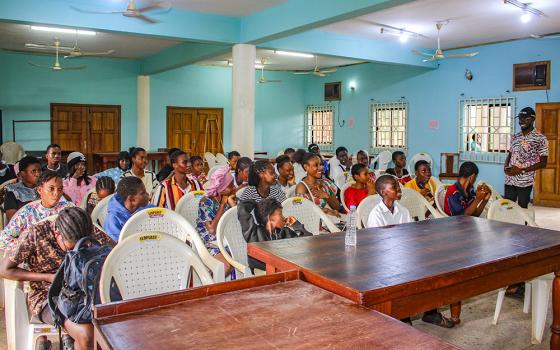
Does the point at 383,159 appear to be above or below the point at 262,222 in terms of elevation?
above

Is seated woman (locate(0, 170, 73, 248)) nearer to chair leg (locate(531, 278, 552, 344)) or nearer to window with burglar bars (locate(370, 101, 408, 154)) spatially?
chair leg (locate(531, 278, 552, 344))

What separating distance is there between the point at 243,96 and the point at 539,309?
5.56 meters

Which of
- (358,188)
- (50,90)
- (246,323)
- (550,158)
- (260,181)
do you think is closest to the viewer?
(246,323)

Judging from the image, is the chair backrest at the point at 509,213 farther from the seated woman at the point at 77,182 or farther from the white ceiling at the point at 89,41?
the white ceiling at the point at 89,41

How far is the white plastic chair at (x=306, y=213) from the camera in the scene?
391cm

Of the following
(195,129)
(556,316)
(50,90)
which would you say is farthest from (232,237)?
(195,129)

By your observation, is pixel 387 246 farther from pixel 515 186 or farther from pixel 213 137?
pixel 213 137

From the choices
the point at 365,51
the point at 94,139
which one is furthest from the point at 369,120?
the point at 94,139

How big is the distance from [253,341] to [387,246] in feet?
4.43

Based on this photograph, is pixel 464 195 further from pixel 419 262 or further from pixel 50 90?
pixel 50 90

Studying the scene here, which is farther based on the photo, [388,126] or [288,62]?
[288,62]

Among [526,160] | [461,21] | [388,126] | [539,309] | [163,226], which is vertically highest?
[461,21]

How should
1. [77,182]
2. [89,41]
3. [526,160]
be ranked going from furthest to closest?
[89,41], [526,160], [77,182]

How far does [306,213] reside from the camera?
13.1 feet
